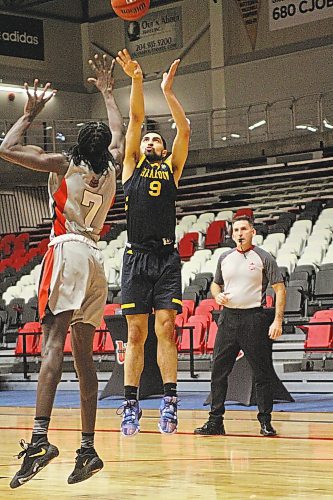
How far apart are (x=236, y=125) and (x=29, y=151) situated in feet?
76.8

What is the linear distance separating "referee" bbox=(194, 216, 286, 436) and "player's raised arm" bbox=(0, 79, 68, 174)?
3142mm

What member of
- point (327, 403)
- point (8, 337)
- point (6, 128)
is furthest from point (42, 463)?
point (6, 128)

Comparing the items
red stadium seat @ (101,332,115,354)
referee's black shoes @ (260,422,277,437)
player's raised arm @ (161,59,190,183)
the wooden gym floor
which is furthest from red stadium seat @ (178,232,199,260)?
player's raised arm @ (161,59,190,183)

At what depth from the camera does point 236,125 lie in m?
28.3

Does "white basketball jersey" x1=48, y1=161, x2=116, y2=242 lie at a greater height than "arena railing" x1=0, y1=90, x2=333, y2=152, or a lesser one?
lesser

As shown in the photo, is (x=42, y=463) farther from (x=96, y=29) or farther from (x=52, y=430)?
(x=96, y=29)

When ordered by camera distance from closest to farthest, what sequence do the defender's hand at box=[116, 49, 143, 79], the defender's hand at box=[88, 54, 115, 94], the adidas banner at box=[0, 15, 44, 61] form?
1. the defender's hand at box=[88, 54, 115, 94]
2. the defender's hand at box=[116, 49, 143, 79]
3. the adidas banner at box=[0, 15, 44, 61]

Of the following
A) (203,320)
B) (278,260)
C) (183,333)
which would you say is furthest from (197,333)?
(278,260)

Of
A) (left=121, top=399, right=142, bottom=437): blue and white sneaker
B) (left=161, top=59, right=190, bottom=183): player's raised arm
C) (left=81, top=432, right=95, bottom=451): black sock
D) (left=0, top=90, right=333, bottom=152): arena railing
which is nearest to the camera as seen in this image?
(left=81, top=432, right=95, bottom=451): black sock

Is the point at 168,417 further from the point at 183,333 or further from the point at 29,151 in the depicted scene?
the point at 183,333

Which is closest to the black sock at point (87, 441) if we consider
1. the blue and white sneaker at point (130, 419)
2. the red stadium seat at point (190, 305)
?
the blue and white sneaker at point (130, 419)

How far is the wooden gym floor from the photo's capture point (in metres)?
4.96

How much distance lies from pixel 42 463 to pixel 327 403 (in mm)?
6650

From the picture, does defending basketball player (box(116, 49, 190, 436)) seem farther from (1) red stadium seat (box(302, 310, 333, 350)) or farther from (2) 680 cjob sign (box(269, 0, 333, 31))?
(2) 680 cjob sign (box(269, 0, 333, 31))
